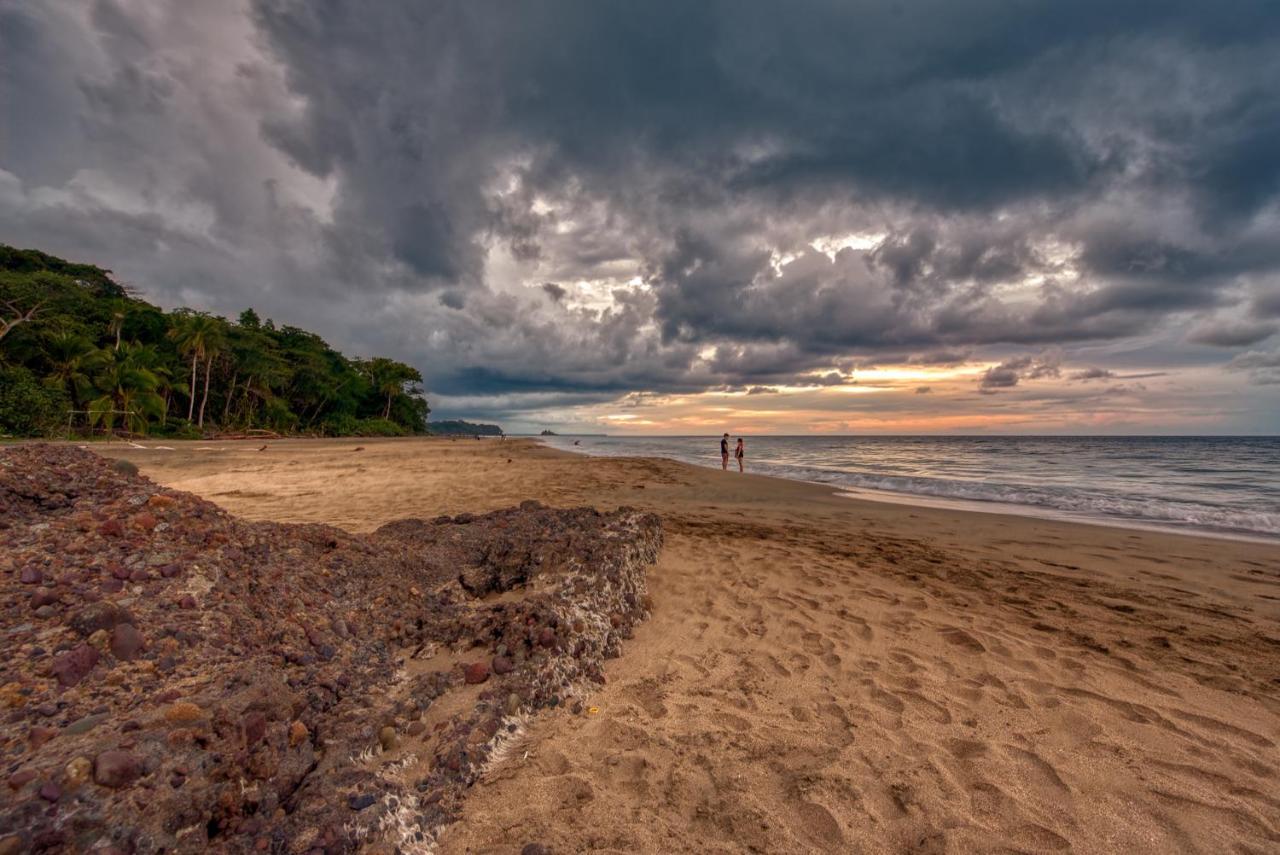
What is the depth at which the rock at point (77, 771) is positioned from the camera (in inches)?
64.6

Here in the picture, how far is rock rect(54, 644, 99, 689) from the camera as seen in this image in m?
2.16

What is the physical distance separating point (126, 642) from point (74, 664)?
225 millimetres

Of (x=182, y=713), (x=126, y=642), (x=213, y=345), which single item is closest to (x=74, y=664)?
(x=126, y=642)

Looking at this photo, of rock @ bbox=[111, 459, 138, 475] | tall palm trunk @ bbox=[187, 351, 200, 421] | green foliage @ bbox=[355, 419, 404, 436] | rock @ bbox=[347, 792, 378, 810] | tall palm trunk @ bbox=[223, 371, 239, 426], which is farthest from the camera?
green foliage @ bbox=[355, 419, 404, 436]

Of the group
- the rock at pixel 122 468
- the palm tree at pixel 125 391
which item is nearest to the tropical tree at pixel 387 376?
the palm tree at pixel 125 391

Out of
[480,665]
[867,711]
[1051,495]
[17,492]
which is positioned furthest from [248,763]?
[1051,495]

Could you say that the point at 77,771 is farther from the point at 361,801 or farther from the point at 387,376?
the point at 387,376

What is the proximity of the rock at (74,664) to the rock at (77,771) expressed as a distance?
0.67m

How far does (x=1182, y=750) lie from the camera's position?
319 centimetres

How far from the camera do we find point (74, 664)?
7.31ft

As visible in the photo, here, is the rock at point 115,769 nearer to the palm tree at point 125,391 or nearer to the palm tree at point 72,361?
the palm tree at point 125,391

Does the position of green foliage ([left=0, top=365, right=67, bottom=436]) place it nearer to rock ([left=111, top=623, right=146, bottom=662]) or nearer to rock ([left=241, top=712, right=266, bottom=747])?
rock ([left=111, top=623, right=146, bottom=662])

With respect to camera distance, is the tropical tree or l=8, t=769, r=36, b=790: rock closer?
l=8, t=769, r=36, b=790: rock

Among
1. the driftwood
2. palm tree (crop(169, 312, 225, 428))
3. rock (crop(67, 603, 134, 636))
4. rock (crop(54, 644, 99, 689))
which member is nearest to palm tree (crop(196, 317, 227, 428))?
palm tree (crop(169, 312, 225, 428))
